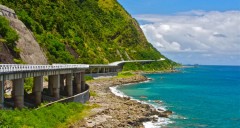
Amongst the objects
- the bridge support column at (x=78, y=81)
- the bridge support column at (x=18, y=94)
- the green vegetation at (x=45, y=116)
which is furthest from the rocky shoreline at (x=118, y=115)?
the bridge support column at (x=18, y=94)

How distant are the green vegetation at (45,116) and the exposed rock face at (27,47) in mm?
28814

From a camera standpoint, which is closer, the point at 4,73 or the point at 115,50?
the point at 4,73

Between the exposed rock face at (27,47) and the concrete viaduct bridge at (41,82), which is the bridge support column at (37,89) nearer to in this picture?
the concrete viaduct bridge at (41,82)

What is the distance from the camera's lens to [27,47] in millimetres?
91688

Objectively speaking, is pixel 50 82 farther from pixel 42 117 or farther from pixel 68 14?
pixel 68 14

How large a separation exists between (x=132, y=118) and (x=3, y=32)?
39613 millimetres

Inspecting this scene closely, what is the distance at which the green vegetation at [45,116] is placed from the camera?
41906mm

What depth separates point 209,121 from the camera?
66.1 meters

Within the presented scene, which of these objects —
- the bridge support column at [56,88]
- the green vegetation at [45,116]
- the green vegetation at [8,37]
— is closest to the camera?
the green vegetation at [45,116]

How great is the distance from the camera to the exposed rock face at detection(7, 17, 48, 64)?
289 feet

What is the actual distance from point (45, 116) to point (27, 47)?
4380 cm

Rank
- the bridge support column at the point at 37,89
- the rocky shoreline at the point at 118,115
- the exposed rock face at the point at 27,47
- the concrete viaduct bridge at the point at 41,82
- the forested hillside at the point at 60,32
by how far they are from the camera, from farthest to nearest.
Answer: the forested hillside at the point at 60,32
the exposed rock face at the point at 27,47
the bridge support column at the point at 37,89
the rocky shoreline at the point at 118,115
the concrete viaduct bridge at the point at 41,82

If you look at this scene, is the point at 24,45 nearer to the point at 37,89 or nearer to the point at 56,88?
the point at 56,88

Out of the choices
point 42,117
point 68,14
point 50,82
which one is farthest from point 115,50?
point 42,117
